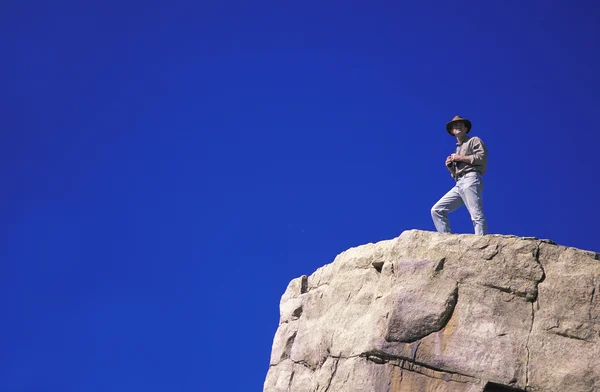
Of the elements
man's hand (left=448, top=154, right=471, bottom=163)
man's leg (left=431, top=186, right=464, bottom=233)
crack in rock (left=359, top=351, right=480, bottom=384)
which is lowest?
crack in rock (left=359, top=351, right=480, bottom=384)

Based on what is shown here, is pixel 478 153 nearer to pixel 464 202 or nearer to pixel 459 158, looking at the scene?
pixel 459 158

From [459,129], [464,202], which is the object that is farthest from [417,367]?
[459,129]

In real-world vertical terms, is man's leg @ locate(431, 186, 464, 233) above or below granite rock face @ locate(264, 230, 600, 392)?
above

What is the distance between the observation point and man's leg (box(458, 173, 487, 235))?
1267cm

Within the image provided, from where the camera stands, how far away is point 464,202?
1315 centimetres

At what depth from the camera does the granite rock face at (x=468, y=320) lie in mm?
10938

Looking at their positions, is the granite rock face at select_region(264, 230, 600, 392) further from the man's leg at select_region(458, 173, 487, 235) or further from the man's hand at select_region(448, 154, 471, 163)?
the man's hand at select_region(448, 154, 471, 163)

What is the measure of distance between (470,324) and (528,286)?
3.41ft

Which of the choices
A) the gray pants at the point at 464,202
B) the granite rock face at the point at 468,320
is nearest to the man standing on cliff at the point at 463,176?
the gray pants at the point at 464,202

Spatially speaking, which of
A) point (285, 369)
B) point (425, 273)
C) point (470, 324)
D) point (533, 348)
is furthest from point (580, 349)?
point (285, 369)

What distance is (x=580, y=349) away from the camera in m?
10.9

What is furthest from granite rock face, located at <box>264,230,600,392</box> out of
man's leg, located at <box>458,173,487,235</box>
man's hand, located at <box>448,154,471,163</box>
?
man's hand, located at <box>448,154,471,163</box>

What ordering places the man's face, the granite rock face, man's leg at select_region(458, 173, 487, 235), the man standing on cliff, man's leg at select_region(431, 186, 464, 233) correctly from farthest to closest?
1. the man's face
2. man's leg at select_region(431, 186, 464, 233)
3. the man standing on cliff
4. man's leg at select_region(458, 173, 487, 235)
5. the granite rock face

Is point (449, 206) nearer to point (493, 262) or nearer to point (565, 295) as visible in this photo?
point (493, 262)
